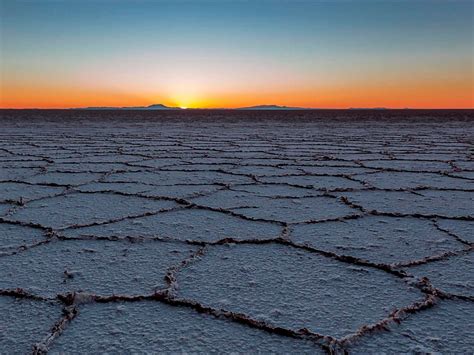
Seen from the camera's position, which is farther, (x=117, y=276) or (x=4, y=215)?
(x=4, y=215)

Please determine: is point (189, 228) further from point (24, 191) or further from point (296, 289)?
point (24, 191)

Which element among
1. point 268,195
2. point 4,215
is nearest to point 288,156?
point 268,195

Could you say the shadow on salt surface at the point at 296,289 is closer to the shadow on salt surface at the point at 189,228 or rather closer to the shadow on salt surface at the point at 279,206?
the shadow on salt surface at the point at 189,228

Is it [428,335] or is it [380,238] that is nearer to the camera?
[428,335]

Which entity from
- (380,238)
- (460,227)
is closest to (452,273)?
(380,238)

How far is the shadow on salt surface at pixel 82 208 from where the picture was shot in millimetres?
1286

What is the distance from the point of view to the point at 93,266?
93 centimetres

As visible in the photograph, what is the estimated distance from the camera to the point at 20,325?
2.28 feet

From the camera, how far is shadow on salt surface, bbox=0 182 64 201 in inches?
62.4

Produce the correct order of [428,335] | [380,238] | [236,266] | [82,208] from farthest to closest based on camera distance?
[82,208], [380,238], [236,266], [428,335]

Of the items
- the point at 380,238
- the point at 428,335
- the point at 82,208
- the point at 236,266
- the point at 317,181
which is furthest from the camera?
the point at 317,181

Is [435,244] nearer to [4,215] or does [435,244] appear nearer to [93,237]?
[93,237]

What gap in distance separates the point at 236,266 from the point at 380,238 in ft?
1.23

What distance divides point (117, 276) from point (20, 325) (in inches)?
Answer: 8.4
